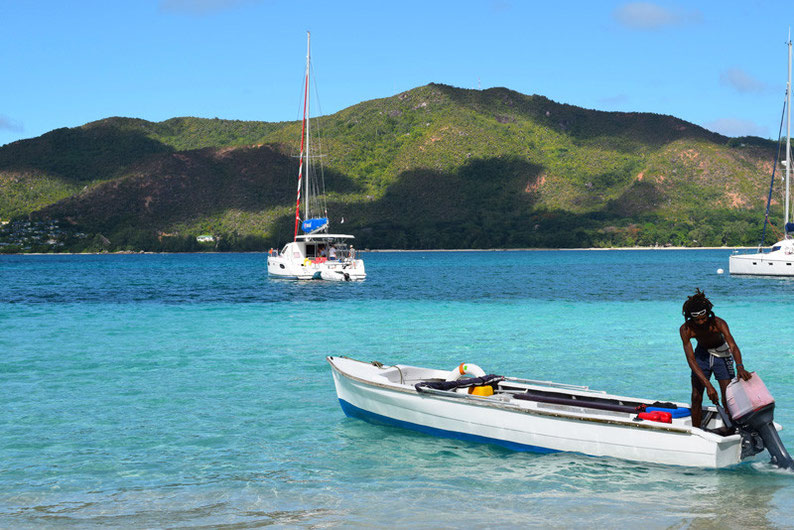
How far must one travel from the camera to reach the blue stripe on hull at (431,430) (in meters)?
11.2

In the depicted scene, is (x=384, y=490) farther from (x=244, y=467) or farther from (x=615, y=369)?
(x=615, y=369)

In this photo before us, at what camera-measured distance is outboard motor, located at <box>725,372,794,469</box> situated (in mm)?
9477

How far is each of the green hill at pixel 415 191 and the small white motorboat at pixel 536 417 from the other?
14528 cm

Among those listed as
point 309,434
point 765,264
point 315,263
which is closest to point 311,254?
point 315,263

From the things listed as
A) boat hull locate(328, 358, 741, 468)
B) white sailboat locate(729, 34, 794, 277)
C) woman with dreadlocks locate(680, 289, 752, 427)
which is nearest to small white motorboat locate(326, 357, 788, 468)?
boat hull locate(328, 358, 741, 468)

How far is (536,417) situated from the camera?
1079 centimetres

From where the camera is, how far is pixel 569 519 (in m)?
8.86

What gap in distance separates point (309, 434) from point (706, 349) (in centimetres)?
676

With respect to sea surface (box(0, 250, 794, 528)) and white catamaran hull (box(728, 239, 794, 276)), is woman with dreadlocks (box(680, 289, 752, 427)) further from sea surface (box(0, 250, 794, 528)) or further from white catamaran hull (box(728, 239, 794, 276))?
white catamaran hull (box(728, 239, 794, 276))

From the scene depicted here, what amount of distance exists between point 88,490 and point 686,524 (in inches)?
301

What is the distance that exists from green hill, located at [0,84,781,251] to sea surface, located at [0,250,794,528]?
130780 millimetres

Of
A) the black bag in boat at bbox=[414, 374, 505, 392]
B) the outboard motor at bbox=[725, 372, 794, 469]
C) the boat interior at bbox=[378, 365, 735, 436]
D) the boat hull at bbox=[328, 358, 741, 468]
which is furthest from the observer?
the black bag in boat at bbox=[414, 374, 505, 392]

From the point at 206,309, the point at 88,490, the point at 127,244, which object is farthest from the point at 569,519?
the point at 127,244

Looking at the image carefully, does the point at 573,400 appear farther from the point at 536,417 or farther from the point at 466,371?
the point at 466,371
